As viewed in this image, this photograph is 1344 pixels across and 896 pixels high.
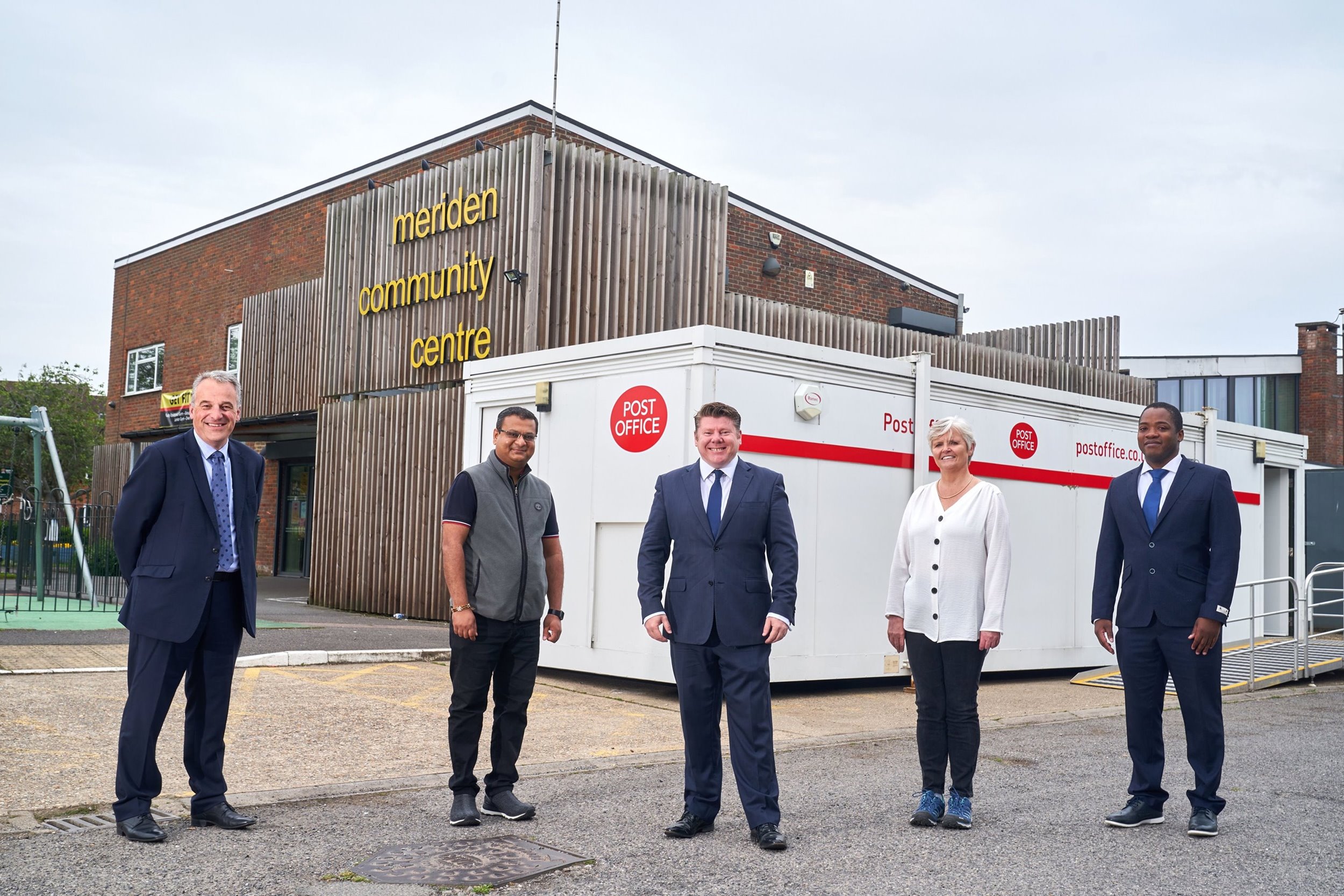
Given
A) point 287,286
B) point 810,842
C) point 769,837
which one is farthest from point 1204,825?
point 287,286

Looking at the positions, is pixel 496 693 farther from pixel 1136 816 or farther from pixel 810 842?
pixel 1136 816

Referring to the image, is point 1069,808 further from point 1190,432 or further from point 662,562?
point 1190,432

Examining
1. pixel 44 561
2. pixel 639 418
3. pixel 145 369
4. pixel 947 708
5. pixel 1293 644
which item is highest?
pixel 145 369

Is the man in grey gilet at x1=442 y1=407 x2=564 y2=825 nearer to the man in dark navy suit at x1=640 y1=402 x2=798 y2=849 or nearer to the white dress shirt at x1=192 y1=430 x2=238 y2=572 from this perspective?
the man in dark navy suit at x1=640 y1=402 x2=798 y2=849

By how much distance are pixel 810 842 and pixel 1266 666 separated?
29.7 feet

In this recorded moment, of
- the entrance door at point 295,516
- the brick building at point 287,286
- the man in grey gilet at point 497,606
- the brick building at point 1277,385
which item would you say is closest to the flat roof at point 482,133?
the brick building at point 287,286

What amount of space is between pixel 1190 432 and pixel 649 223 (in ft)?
22.8

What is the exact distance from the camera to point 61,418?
113ft

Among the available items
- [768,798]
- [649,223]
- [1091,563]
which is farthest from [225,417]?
[649,223]

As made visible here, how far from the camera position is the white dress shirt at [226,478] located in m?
5.12

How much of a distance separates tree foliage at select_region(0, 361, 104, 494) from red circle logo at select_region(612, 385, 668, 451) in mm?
27973

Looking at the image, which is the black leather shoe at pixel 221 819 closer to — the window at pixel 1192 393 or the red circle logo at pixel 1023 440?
the red circle logo at pixel 1023 440

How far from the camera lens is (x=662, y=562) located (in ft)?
17.7

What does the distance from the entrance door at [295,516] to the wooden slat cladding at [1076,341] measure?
1296 centimetres
